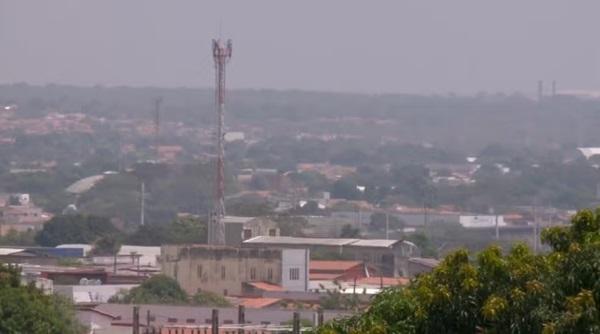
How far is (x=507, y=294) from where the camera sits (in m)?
13.9

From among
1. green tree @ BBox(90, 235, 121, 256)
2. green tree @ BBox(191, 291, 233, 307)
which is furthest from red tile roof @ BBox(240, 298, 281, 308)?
green tree @ BBox(90, 235, 121, 256)

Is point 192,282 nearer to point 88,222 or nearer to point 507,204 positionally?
point 88,222

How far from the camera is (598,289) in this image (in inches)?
536

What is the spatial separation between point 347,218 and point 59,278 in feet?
185

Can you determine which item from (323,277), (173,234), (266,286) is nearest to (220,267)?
(266,286)

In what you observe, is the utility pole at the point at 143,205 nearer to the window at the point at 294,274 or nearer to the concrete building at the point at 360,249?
the concrete building at the point at 360,249

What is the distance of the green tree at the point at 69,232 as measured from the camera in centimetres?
7688

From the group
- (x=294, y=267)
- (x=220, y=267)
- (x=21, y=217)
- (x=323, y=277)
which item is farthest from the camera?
(x=21, y=217)

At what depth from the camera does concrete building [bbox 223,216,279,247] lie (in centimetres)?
6469

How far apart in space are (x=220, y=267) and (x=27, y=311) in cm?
2630

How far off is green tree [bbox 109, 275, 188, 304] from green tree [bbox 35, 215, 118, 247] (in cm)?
2421

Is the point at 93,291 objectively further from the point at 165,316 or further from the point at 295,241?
the point at 295,241

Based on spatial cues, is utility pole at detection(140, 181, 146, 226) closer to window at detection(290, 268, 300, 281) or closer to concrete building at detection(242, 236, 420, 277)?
concrete building at detection(242, 236, 420, 277)

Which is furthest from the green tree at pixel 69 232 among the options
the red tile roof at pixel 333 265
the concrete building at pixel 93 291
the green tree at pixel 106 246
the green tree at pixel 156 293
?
the green tree at pixel 156 293
